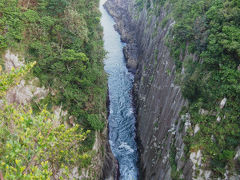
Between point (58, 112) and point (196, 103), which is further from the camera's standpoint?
point (58, 112)

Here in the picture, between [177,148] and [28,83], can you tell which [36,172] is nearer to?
[28,83]

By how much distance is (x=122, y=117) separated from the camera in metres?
36.4

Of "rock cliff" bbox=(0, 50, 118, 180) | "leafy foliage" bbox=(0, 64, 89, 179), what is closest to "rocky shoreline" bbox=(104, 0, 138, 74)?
"rock cliff" bbox=(0, 50, 118, 180)

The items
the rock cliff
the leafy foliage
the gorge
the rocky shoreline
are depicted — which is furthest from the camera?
the rocky shoreline

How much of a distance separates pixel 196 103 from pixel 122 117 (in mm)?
21543

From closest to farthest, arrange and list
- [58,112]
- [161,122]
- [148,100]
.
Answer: [58,112] → [161,122] → [148,100]

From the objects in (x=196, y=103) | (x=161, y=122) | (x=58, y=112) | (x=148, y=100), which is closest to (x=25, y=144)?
(x=58, y=112)

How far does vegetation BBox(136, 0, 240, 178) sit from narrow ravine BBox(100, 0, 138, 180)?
14.3 metres

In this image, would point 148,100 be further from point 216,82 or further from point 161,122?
point 216,82

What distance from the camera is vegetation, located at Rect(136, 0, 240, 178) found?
46.7 feet

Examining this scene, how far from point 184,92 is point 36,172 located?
1499 centimetres

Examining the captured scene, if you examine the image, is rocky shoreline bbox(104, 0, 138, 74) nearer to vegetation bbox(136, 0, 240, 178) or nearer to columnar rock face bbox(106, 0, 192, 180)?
columnar rock face bbox(106, 0, 192, 180)

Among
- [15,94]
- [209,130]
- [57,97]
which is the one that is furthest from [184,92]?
[15,94]

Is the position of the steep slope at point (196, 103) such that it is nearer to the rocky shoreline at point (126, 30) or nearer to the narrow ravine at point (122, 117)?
the narrow ravine at point (122, 117)
